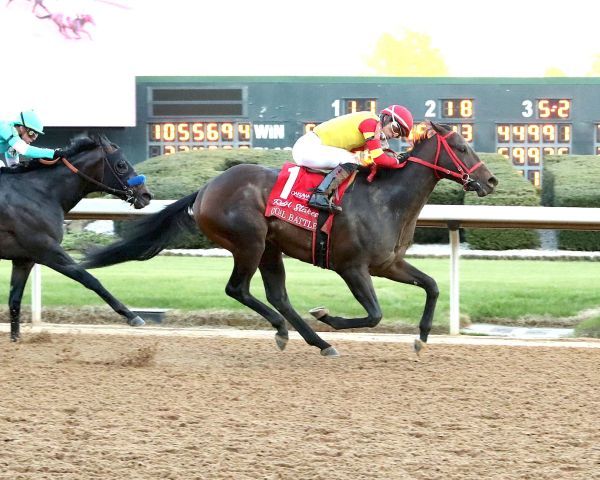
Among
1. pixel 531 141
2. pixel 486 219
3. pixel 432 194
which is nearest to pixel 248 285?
pixel 486 219

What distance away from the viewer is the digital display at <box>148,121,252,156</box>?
15.6 meters

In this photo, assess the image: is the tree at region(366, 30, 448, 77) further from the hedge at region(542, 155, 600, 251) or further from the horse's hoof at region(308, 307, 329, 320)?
the horse's hoof at region(308, 307, 329, 320)

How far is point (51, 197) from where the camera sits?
23.5ft

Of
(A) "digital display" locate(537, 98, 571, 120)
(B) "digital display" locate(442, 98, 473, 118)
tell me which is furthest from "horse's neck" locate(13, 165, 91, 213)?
(A) "digital display" locate(537, 98, 571, 120)

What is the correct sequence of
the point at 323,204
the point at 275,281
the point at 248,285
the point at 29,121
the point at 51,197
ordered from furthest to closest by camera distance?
the point at 29,121, the point at 51,197, the point at 275,281, the point at 248,285, the point at 323,204

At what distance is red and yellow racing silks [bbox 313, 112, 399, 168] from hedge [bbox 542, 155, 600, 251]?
21.7ft

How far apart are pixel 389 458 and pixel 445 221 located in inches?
174

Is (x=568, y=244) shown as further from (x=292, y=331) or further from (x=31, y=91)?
(x=31, y=91)

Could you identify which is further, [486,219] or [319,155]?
[486,219]

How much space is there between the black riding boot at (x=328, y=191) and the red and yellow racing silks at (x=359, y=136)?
7.7 inches

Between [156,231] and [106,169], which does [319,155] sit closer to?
[156,231]

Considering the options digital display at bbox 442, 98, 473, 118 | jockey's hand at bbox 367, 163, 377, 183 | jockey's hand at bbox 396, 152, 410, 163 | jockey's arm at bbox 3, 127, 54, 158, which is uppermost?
digital display at bbox 442, 98, 473, 118

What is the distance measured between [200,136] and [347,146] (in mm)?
9245

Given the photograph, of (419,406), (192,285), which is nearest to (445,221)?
(192,285)
